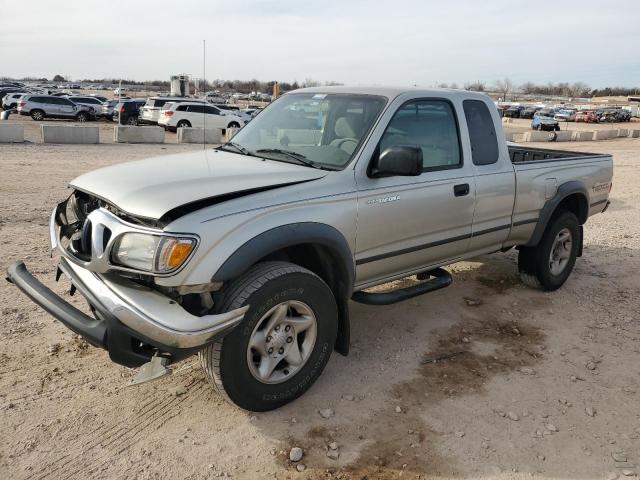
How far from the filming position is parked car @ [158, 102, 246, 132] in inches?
1012

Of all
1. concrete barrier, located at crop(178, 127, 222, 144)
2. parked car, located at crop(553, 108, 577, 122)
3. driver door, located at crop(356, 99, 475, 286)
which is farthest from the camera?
parked car, located at crop(553, 108, 577, 122)

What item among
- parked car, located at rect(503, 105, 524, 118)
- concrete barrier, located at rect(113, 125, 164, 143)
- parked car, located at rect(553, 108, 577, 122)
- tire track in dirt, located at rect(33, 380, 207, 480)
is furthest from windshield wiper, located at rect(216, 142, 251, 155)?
parked car, located at rect(503, 105, 524, 118)

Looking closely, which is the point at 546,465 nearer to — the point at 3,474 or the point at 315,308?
the point at 315,308

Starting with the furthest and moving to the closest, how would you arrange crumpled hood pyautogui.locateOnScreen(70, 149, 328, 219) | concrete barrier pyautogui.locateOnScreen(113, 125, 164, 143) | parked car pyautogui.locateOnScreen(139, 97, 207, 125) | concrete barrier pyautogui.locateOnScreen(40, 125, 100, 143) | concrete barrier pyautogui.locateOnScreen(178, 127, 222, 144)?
1. parked car pyautogui.locateOnScreen(139, 97, 207, 125)
2. concrete barrier pyautogui.locateOnScreen(178, 127, 222, 144)
3. concrete barrier pyautogui.locateOnScreen(113, 125, 164, 143)
4. concrete barrier pyautogui.locateOnScreen(40, 125, 100, 143)
5. crumpled hood pyautogui.locateOnScreen(70, 149, 328, 219)

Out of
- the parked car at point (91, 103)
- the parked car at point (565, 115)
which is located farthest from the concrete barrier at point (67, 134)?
the parked car at point (565, 115)

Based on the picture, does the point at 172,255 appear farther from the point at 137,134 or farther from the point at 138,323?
the point at 137,134

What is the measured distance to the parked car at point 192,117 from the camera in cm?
2570

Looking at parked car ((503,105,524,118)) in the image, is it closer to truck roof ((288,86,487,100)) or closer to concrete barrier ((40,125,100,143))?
concrete barrier ((40,125,100,143))

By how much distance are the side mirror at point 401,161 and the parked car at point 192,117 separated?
23.2 metres

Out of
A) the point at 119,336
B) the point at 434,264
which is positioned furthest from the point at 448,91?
the point at 119,336

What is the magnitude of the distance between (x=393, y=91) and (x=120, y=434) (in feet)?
9.70

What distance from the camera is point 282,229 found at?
3.13 metres

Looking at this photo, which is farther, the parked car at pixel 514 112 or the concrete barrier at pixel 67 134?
the parked car at pixel 514 112

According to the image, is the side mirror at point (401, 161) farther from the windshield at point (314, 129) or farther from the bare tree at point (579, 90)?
the bare tree at point (579, 90)
